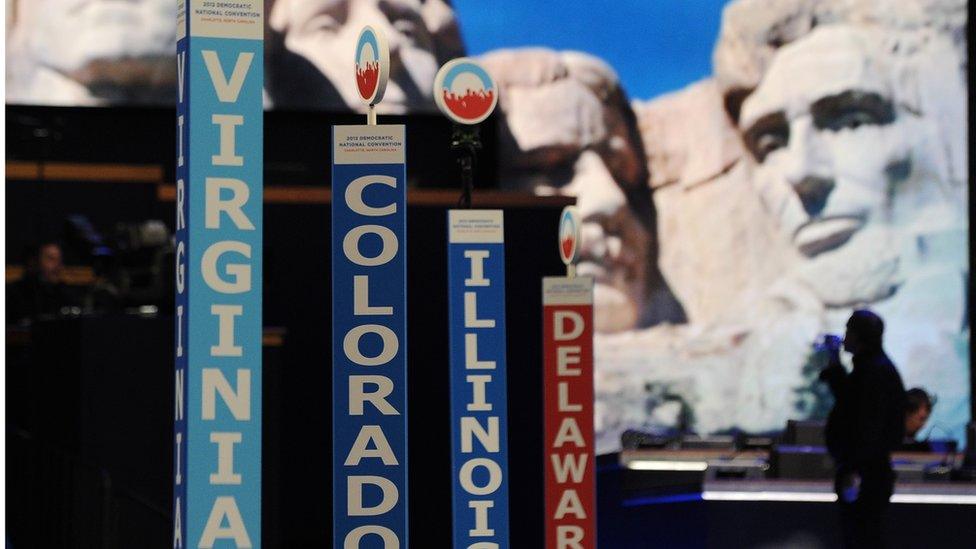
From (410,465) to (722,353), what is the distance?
625 cm

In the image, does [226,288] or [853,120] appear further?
[853,120]

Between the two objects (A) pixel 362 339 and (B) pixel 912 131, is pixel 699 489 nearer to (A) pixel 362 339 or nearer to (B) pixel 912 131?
(A) pixel 362 339

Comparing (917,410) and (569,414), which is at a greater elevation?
(569,414)

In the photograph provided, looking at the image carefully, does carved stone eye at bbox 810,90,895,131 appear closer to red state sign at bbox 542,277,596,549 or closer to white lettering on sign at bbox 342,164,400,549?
red state sign at bbox 542,277,596,549

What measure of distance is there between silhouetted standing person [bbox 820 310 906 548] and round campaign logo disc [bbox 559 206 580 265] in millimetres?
1044

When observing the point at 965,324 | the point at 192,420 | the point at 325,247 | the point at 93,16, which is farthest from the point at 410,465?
the point at 965,324

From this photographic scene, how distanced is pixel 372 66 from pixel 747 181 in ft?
27.7

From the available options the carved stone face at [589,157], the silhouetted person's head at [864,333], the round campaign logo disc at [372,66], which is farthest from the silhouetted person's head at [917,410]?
the carved stone face at [589,157]

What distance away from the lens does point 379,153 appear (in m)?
4.07

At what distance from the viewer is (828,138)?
1234 centimetres

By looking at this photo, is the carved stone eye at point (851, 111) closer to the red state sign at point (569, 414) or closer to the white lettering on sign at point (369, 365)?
the red state sign at point (569, 414)

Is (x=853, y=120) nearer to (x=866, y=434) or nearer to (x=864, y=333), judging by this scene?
(x=864, y=333)

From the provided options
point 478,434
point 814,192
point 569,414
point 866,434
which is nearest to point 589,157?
point 814,192

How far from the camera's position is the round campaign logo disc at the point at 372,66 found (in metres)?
4.17
